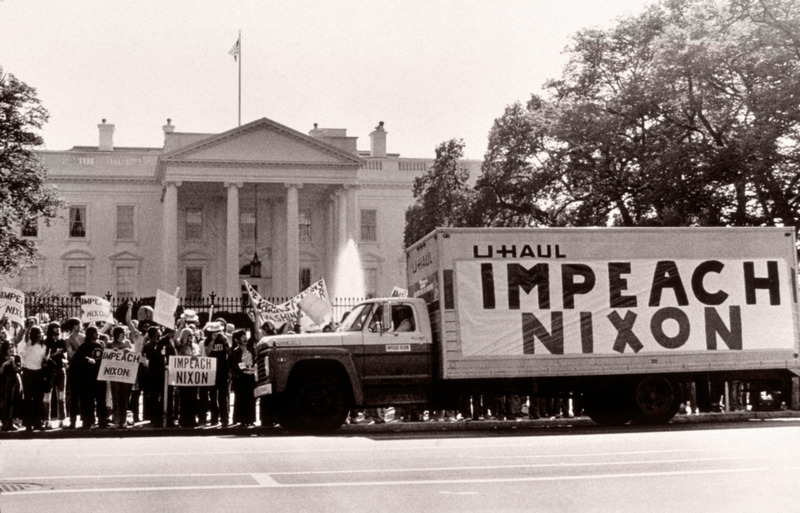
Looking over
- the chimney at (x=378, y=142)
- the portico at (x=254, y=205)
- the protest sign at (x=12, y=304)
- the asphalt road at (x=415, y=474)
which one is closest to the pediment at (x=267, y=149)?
the portico at (x=254, y=205)

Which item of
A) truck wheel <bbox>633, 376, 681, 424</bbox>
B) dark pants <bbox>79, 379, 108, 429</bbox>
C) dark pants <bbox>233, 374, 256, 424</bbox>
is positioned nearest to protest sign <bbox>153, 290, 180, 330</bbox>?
dark pants <bbox>79, 379, 108, 429</bbox>

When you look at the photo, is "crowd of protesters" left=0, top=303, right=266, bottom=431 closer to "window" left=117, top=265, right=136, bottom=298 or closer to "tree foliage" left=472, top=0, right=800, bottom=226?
"tree foliage" left=472, top=0, right=800, bottom=226

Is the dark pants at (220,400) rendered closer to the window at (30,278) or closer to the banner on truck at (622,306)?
the banner on truck at (622,306)

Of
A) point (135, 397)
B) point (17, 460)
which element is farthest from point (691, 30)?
point (17, 460)

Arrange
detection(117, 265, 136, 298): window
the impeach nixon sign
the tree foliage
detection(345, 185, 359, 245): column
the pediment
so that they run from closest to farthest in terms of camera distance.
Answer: the impeach nixon sign < the tree foliage < the pediment < detection(345, 185, 359, 245): column < detection(117, 265, 136, 298): window

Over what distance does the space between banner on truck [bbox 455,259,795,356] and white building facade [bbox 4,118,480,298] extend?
44.1 metres

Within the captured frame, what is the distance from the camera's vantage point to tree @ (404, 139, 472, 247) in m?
47.0

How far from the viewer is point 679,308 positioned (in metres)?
19.4

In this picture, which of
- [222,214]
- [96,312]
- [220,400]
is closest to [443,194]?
[222,214]

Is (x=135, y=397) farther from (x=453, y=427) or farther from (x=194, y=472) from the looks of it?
(x=194, y=472)

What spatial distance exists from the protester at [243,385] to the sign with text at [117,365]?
5.58 feet

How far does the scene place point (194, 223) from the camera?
220 feet

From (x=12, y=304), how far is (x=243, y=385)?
4612 millimetres

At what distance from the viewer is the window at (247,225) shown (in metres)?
66.4
